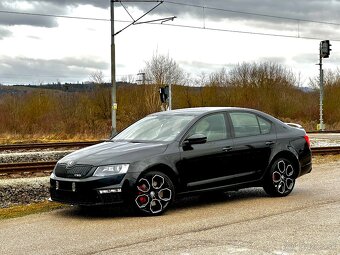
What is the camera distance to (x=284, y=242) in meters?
6.14

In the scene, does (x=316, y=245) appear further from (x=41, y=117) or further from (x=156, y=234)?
(x=41, y=117)

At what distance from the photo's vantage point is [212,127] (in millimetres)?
8820

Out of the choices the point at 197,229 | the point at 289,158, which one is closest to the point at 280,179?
the point at 289,158

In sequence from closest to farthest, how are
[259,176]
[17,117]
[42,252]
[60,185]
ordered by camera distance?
[42,252], [60,185], [259,176], [17,117]

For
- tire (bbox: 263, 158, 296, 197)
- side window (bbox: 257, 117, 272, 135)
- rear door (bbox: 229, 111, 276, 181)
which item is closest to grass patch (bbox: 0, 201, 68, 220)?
rear door (bbox: 229, 111, 276, 181)

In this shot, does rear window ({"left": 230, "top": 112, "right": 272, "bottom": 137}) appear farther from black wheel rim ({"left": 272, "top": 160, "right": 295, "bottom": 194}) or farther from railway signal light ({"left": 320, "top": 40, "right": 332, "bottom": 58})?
railway signal light ({"left": 320, "top": 40, "right": 332, "bottom": 58})

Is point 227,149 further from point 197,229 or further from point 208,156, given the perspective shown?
point 197,229

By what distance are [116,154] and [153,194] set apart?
755mm

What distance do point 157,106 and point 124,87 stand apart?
4.79 metres

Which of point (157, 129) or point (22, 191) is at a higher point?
point (157, 129)

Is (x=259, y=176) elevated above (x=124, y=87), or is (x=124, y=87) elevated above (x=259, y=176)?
(x=124, y=87)

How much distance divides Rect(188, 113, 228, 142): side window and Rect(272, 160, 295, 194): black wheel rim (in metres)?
1.21

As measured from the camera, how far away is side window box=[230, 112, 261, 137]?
29.8 feet

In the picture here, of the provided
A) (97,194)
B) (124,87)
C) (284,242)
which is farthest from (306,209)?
(124,87)
